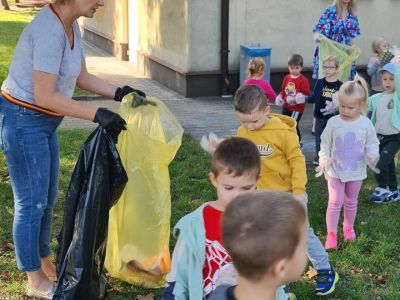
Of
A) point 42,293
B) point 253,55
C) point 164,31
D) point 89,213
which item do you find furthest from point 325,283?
point 164,31

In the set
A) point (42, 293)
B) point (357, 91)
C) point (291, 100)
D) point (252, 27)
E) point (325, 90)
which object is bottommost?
point (42, 293)

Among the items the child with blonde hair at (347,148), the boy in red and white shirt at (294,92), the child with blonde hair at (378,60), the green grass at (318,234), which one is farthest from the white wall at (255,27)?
the child with blonde hair at (347,148)

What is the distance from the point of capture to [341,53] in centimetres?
705

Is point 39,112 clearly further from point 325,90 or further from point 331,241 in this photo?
point 325,90

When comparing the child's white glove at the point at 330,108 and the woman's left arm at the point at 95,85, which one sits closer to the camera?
the woman's left arm at the point at 95,85

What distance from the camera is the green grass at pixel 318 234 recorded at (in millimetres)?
3932

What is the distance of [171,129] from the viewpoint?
3777 millimetres

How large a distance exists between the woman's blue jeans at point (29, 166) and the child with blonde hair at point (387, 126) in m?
3.15

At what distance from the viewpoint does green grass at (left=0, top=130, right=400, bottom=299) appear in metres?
3.93

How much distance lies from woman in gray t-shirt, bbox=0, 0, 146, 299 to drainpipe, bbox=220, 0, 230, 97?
6.72 metres

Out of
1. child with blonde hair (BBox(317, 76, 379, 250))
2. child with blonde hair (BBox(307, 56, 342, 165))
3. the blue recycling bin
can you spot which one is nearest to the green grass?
child with blonde hair (BBox(317, 76, 379, 250))

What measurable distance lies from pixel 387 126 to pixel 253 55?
463 centimetres

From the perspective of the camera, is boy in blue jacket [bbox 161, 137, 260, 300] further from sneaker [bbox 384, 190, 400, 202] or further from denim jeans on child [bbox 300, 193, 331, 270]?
sneaker [bbox 384, 190, 400, 202]

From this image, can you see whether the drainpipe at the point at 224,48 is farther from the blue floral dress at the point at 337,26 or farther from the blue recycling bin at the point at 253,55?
the blue floral dress at the point at 337,26
